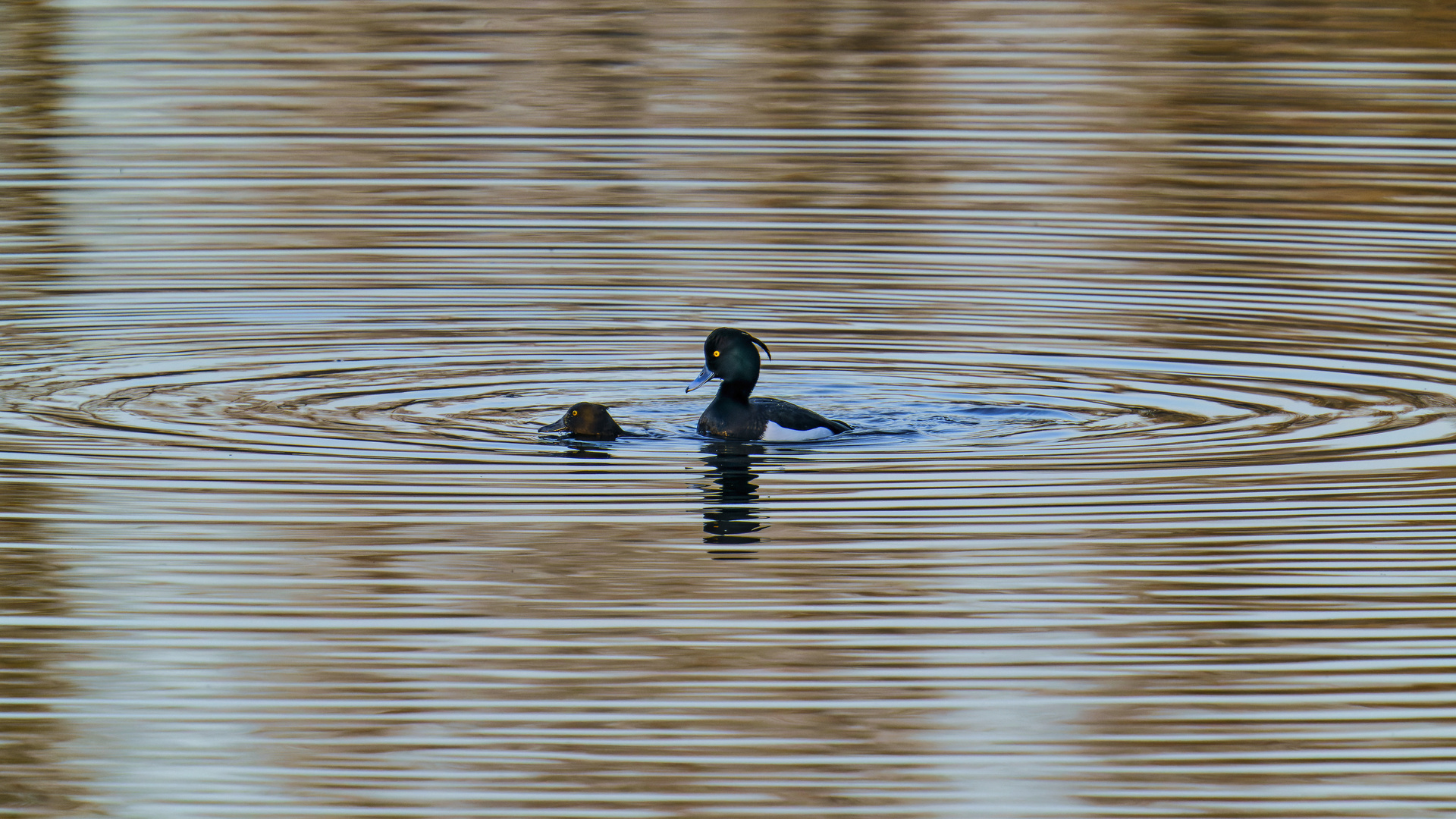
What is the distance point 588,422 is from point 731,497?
1239mm

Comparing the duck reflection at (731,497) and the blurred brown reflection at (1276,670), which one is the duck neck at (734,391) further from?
the blurred brown reflection at (1276,670)

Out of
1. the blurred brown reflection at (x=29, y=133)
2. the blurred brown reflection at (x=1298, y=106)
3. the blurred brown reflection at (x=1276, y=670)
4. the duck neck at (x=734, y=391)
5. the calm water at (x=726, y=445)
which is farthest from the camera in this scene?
the blurred brown reflection at (x=1298, y=106)

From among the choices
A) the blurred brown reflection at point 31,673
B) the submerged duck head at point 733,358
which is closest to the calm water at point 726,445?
the blurred brown reflection at point 31,673

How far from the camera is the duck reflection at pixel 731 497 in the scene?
A: 1042cm

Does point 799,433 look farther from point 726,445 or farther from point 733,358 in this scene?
point 733,358

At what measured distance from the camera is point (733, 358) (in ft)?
42.5

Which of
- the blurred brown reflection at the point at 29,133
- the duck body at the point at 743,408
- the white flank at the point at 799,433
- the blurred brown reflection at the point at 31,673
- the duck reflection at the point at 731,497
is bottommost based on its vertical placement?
the blurred brown reflection at the point at 31,673

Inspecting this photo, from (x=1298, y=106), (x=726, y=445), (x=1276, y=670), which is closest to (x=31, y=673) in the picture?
(x=1276, y=670)


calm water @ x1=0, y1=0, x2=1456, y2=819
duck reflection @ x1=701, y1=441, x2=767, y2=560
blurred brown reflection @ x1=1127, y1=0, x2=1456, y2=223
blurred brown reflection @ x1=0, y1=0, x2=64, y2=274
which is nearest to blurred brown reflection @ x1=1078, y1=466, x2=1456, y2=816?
calm water @ x1=0, y1=0, x2=1456, y2=819

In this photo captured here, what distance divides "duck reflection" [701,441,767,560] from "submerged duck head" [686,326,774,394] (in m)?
0.36

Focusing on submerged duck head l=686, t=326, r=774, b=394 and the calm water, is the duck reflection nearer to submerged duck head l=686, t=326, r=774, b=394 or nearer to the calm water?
the calm water

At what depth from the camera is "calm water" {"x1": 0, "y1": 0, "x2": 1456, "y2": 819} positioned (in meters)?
7.90

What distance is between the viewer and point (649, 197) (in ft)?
66.5

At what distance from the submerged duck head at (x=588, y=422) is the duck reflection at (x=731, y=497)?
0.50m
